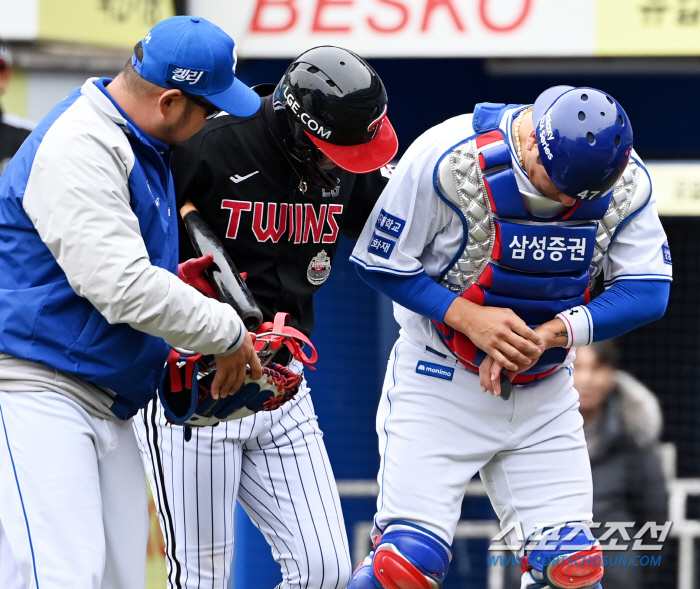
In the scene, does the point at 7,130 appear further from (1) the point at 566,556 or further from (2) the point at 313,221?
(1) the point at 566,556

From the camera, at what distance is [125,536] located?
306 centimetres

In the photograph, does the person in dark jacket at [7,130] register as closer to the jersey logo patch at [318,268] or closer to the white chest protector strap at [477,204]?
the jersey logo patch at [318,268]

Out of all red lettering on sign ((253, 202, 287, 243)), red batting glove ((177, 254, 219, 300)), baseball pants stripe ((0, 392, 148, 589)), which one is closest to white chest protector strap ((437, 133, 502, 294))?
red lettering on sign ((253, 202, 287, 243))

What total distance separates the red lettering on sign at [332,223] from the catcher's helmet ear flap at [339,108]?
0.27 metres

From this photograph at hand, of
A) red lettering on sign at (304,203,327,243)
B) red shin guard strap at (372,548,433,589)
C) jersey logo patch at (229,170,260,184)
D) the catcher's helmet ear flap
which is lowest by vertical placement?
red shin guard strap at (372,548,433,589)

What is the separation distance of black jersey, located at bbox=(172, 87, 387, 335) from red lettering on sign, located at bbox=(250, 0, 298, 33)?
2.25 metres

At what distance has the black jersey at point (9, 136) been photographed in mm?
4898

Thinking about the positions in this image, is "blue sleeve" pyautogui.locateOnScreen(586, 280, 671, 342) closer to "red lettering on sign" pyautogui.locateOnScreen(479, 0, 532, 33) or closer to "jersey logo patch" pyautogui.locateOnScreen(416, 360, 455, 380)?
"jersey logo patch" pyautogui.locateOnScreen(416, 360, 455, 380)

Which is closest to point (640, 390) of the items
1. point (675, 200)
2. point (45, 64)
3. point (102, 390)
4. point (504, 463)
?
point (675, 200)

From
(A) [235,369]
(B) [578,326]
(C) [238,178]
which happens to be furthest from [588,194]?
(A) [235,369]

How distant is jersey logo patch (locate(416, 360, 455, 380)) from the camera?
3.63 meters

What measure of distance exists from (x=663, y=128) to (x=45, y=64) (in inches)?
145

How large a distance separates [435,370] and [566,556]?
712mm

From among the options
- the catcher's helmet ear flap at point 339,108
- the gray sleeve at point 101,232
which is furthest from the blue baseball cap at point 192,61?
the catcher's helmet ear flap at point 339,108
